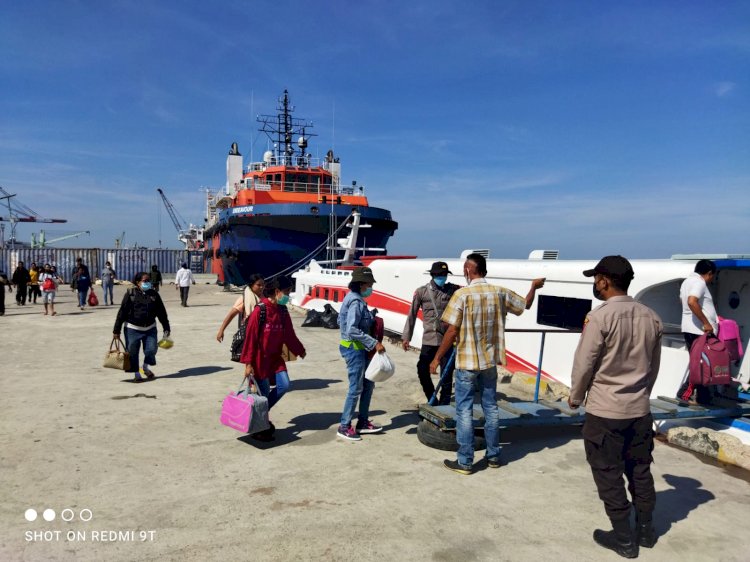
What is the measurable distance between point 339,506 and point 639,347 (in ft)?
8.22

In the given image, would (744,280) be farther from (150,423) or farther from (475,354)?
(150,423)

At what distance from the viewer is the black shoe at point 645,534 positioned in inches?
137

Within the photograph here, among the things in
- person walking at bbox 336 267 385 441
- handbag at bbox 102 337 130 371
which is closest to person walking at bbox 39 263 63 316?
handbag at bbox 102 337 130 371

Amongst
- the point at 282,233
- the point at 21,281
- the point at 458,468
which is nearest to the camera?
the point at 458,468

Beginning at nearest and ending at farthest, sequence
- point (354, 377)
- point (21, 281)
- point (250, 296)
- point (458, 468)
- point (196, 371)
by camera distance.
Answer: point (458, 468) < point (354, 377) < point (250, 296) < point (196, 371) < point (21, 281)

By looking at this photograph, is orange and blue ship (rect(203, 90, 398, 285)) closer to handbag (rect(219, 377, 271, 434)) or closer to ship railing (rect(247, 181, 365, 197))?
ship railing (rect(247, 181, 365, 197))

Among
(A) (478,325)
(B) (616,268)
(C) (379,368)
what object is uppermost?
(B) (616,268)

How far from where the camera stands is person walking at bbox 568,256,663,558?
3.35 m

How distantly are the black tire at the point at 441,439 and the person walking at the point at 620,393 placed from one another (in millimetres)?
1958

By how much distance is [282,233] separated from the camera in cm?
2580

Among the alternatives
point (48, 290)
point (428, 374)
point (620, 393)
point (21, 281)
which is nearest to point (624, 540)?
point (620, 393)

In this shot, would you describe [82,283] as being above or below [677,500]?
above

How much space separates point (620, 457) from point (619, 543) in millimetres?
568

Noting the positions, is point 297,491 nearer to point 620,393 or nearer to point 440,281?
point 620,393
